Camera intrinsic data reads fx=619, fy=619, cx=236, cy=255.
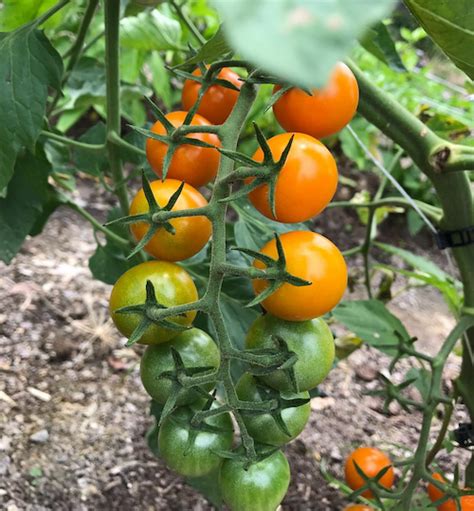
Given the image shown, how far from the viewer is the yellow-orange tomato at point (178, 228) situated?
48 centimetres

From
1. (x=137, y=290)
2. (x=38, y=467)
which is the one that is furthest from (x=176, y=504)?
(x=137, y=290)

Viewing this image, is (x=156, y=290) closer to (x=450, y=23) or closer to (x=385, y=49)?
(x=450, y=23)

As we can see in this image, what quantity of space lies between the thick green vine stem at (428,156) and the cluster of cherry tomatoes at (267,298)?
21 centimetres

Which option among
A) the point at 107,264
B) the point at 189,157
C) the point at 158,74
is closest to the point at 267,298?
the point at 189,157

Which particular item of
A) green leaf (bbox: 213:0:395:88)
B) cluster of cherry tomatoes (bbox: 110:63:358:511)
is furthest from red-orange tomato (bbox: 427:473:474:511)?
green leaf (bbox: 213:0:395:88)

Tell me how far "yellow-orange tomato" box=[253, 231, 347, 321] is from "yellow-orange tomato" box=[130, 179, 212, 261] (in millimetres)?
58

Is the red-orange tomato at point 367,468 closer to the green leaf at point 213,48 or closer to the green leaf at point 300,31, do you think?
the green leaf at point 213,48

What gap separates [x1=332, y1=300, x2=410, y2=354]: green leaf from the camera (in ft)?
3.04

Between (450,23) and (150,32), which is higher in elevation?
(450,23)

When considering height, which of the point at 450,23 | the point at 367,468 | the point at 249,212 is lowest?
the point at 367,468

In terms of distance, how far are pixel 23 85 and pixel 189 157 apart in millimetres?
284

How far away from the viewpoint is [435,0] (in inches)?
Answer: 18.0

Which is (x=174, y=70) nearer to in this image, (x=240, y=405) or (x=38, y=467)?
(x=240, y=405)

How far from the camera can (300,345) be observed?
49cm
